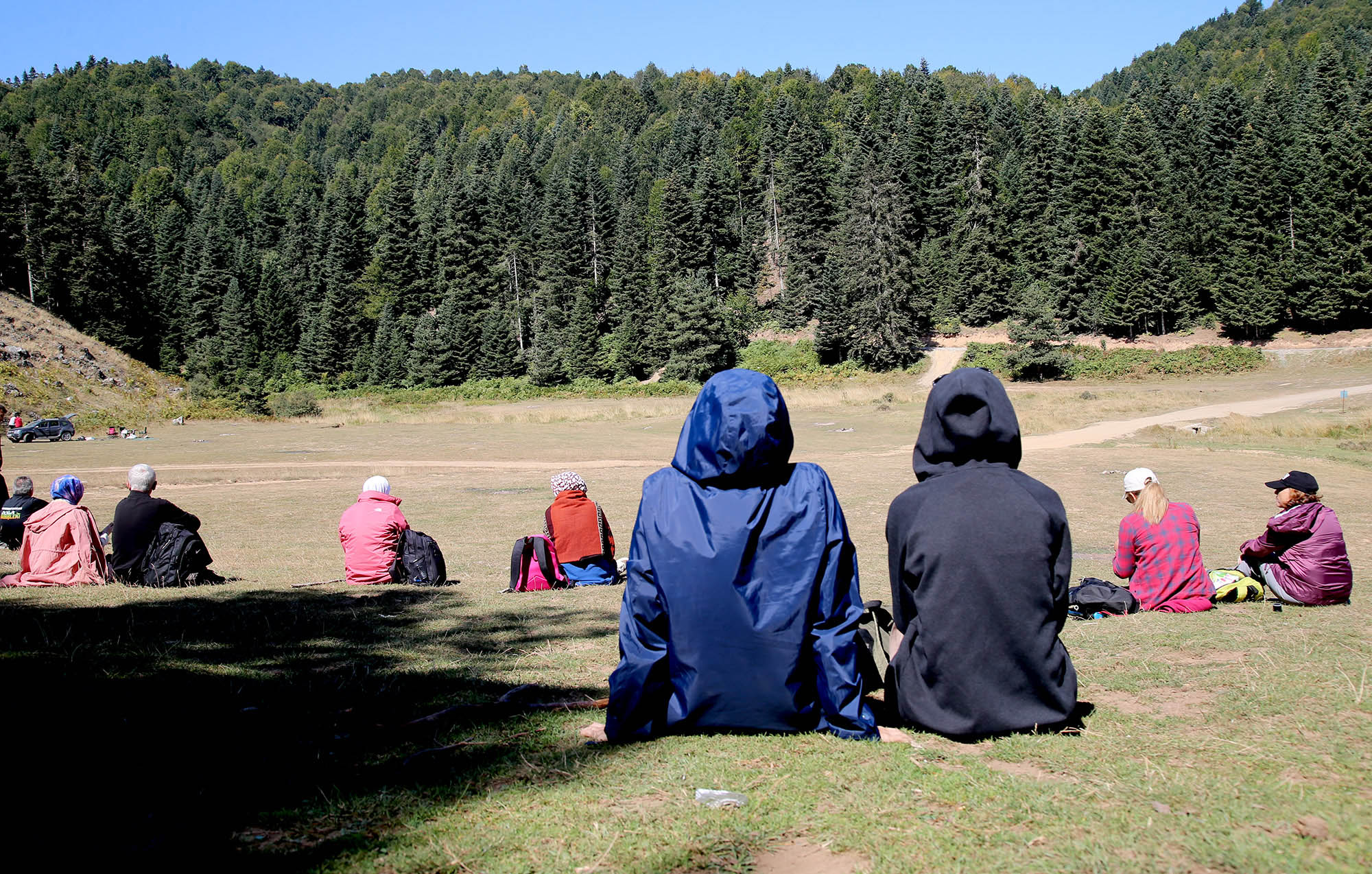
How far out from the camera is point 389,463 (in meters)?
31.7

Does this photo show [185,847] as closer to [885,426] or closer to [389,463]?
[389,463]

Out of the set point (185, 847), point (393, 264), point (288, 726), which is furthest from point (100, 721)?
point (393, 264)

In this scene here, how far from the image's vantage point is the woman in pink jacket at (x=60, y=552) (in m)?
9.11

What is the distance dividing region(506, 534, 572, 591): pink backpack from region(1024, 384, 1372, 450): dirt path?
84.9 ft

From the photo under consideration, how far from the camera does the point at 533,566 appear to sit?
32.9ft

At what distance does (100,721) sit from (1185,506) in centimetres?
786

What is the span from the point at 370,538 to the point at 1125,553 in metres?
7.34

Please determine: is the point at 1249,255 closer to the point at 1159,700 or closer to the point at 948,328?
the point at 948,328

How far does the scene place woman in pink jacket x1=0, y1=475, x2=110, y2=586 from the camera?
9.11 metres

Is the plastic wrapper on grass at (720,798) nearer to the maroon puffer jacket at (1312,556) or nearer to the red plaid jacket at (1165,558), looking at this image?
the red plaid jacket at (1165,558)

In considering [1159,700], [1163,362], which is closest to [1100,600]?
[1159,700]

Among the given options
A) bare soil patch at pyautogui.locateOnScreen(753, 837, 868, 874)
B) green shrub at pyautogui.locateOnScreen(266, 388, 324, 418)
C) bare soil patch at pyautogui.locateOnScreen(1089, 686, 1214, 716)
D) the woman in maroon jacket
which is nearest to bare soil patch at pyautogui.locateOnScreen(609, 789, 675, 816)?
bare soil patch at pyautogui.locateOnScreen(753, 837, 868, 874)

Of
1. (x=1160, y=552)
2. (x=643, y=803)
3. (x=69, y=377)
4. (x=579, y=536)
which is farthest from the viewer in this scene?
(x=69, y=377)

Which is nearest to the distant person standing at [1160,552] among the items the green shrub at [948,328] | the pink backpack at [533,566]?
the pink backpack at [533,566]
